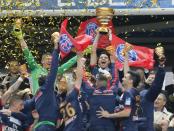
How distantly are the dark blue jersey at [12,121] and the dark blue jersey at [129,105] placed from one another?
1.45 meters

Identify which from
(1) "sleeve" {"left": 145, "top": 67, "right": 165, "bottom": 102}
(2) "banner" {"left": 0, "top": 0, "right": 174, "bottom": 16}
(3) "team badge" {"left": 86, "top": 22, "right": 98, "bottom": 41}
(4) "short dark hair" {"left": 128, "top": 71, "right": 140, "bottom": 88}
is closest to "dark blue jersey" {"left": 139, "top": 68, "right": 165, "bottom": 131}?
(1) "sleeve" {"left": 145, "top": 67, "right": 165, "bottom": 102}

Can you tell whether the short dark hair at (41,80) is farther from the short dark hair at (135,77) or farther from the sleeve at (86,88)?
the short dark hair at (135,77)

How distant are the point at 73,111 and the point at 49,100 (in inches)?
17.0

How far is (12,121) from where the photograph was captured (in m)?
11.9

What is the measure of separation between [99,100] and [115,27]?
26.2 ft

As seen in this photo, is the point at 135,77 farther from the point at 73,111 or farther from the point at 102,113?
the point at 73,111

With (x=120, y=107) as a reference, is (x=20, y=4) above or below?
above

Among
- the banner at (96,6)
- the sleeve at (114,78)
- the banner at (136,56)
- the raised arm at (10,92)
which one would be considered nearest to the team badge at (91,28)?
the banner at (136,56)

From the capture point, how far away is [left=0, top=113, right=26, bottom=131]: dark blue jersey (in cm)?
1191

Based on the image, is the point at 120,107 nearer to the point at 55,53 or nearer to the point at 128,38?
the point at 55,53


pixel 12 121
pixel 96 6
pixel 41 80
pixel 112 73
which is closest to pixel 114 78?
pixel 112 73

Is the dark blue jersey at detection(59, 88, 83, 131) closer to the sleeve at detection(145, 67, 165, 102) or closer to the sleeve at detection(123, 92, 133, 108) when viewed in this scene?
the sleeve at detection(123, 92, 133, 108)

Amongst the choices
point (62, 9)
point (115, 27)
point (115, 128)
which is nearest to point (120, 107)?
point (115, 128)

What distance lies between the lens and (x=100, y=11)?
1279 cm
